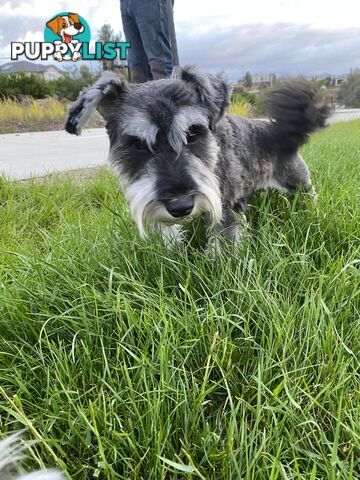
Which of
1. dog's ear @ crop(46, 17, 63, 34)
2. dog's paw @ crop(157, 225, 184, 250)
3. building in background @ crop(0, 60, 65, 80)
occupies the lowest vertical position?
dog's paw @ crop(157, 225, 184, 250)

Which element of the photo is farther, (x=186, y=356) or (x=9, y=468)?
(x=186, y=356)

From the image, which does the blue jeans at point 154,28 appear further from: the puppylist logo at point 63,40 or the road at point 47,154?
the puppylist logo at point 63,40

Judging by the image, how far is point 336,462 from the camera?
1.09m

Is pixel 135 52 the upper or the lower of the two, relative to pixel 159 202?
upper

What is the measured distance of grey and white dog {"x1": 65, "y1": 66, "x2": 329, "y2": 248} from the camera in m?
2.12

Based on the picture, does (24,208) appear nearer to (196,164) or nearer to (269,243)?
(196,164)

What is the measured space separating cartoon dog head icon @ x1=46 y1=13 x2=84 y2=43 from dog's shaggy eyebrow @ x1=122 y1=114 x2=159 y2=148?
997cm

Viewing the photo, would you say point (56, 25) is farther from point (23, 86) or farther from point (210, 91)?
point (210, 91)

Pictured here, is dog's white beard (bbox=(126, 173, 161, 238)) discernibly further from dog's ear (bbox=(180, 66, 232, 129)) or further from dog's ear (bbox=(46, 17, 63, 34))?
dog's ear (bbox=(46, 17, 63, 34))

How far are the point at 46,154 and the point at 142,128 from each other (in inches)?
170

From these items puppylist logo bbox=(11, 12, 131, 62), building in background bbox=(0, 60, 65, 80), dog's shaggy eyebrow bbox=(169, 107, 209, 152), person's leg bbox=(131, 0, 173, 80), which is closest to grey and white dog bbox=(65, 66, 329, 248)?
dog's shaggy eyebrow bbox=(169, 107, 209, 152)

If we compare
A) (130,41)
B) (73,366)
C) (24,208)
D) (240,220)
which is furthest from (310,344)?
(130,41)

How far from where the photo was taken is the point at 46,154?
607 centimetres

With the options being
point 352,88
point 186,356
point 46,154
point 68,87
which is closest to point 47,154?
point 46,154
